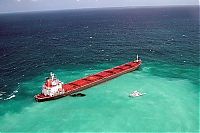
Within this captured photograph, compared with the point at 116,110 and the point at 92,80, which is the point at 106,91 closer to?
the point at 92,80

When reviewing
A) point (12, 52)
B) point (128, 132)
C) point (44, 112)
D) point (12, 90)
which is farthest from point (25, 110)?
point (12, 52)

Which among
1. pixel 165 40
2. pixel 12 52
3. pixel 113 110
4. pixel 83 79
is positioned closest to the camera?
pixel 113 110

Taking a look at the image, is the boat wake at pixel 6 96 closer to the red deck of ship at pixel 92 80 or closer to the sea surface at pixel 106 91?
the sea surface at pixel 106 91

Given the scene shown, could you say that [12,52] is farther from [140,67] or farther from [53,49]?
[140,67]

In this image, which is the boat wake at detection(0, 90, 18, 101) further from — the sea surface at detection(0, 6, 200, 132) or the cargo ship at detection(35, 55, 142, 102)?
the cargo ship at detection(35, 55, 142, 102)

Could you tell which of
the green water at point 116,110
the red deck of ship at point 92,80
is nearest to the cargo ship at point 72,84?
the red deck of ship at point 92,80

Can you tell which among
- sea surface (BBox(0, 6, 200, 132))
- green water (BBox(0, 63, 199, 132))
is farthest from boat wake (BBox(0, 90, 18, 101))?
green water (BBox(0, 63, 199, 132))
